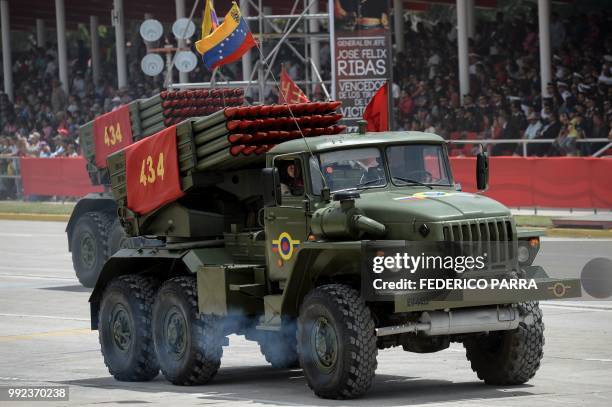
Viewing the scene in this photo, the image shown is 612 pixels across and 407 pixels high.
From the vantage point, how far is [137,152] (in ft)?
50.0

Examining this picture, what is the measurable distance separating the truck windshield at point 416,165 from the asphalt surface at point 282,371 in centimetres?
174

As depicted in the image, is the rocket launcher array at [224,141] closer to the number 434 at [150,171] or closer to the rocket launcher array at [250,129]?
the rocket launcher array at [250,129]

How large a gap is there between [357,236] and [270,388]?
6.32 feet

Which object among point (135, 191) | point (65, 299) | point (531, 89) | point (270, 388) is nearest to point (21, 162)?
point (531, 89)

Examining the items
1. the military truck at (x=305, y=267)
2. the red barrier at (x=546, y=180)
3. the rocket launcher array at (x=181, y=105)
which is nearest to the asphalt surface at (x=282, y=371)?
the military truck at (x=305, y=267)

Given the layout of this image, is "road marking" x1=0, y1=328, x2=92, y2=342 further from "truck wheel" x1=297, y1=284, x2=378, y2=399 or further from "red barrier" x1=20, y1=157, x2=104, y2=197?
"red barrier" x1=20, y1=157, x2=104, y2=197

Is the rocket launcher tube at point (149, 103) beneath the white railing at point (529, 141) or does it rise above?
above

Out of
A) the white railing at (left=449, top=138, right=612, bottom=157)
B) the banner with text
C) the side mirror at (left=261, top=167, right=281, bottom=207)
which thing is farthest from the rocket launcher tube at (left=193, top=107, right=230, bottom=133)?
the banner with text

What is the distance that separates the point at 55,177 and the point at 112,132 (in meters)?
15.4

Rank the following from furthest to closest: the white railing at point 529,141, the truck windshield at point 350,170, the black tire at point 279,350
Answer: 1. the white railing at point 529,141
2. the black tire at point 279,350
3. the truck windshield at point 350,170

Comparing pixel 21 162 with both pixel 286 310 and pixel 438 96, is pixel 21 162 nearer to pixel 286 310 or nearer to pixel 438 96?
pixel 438 96

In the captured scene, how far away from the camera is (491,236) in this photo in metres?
12.2

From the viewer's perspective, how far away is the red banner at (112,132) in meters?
22.9

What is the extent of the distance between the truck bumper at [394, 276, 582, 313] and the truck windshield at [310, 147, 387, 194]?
57.1 inches
